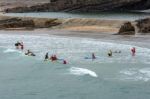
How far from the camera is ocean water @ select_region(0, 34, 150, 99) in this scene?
41.4 metres

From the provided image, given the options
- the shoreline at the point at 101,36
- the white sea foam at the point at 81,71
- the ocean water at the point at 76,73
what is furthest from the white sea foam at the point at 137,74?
the shoreline at the point at 101,36

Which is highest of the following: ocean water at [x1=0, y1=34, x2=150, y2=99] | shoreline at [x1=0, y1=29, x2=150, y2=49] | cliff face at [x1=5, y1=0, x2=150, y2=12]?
cliff face at [x1=5, y1=0, x2=150, y2=12]

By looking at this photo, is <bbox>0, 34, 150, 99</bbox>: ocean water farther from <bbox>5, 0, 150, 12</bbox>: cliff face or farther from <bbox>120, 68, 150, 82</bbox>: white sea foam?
<bbox>5, 0, 150, 12</bbox>: cliff face

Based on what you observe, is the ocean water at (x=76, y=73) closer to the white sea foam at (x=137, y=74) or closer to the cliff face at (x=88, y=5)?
the white sea foam at (x=137, y=74)

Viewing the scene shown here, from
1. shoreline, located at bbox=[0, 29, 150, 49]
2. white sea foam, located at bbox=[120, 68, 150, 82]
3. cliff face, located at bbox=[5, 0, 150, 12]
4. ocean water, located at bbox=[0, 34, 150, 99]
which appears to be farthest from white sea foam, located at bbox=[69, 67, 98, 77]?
cliff face, located at bbox=[5, 0, 150, 12]

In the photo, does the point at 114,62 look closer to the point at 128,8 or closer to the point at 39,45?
the point at 39,45

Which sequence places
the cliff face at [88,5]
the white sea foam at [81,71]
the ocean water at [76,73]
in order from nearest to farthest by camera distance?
the ocean water at [76,73]
the white sea foam at [81,71]
the cliff face at [88,5]

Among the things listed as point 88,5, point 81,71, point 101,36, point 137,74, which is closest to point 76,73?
point 81,71

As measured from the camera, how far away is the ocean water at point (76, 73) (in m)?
41.4

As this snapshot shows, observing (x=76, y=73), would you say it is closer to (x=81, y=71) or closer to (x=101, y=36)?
(x=81, y=71)

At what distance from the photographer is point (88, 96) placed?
3997cm

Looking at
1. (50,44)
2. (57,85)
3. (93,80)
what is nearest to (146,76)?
(93,80)

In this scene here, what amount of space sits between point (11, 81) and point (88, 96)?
10458 mm

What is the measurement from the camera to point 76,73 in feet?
164
